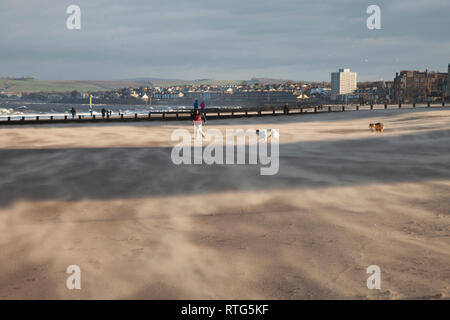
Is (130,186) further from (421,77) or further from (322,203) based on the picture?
(421,77)

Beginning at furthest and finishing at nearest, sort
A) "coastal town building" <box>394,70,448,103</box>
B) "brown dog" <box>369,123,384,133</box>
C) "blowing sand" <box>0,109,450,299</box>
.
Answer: "coastal town building" <box>394,70,448,103</box>, "brown dog" <box>369,123,384,133</box>, "blowing sand" <box>0,109,450,299</box>

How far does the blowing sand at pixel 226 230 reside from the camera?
17.1 ft

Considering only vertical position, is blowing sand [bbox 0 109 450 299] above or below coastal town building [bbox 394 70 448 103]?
below

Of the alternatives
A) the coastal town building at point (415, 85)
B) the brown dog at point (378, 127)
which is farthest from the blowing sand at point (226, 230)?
the coastal town building at point (415, 85)

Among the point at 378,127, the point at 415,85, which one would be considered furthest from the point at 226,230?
the point at 415,85

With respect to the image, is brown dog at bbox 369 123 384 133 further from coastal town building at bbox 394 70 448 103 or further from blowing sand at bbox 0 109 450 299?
coastal town building at bbox 394 70 448 103

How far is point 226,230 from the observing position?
7359 millimetres

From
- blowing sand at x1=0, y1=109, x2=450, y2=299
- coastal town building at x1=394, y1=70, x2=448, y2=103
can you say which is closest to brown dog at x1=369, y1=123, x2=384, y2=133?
blowing sand at x1=0, y1=109, x2=450, y2=299

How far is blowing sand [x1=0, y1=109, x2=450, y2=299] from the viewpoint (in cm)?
520

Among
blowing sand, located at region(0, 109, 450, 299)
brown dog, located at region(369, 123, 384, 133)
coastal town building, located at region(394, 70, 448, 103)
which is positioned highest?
coastal town building, located at region(394, 70, 448, 103)

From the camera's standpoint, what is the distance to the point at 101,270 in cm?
571

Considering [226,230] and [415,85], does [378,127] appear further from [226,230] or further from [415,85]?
[415,85]
